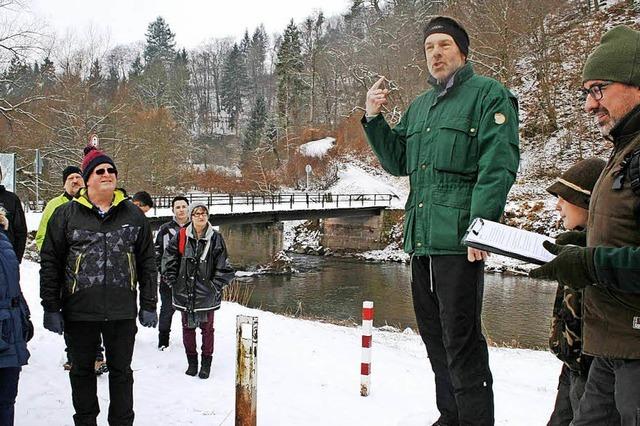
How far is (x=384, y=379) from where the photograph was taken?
547cm

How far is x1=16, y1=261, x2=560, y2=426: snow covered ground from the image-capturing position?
13.6 ft

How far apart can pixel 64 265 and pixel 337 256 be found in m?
30.2

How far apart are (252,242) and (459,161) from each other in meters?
27.7

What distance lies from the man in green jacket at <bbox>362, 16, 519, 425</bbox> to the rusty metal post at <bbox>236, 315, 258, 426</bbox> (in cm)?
107

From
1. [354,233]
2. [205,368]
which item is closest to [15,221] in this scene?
[205,368]

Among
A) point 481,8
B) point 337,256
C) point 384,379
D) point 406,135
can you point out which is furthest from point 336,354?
point 481,8

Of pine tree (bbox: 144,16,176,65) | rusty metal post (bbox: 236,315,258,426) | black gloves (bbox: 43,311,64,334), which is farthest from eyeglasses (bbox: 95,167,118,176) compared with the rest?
pine tree (bbox: 144,16,176,65)

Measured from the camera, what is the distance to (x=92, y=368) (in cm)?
358

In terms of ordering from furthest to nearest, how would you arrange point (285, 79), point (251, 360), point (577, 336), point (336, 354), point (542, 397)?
point (285, 79), point (336, 354), point (542, 397), point (251, 360), point (577, 336)

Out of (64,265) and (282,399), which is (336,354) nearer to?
(282,399)

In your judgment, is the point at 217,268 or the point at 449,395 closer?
the point at 449,395

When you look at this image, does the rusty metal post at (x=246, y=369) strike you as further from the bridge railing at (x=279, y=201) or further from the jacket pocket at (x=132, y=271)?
the bridge railing at (x=279, y=201)

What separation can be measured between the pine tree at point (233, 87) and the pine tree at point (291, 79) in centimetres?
1844

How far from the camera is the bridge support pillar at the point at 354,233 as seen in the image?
34.3 meters
